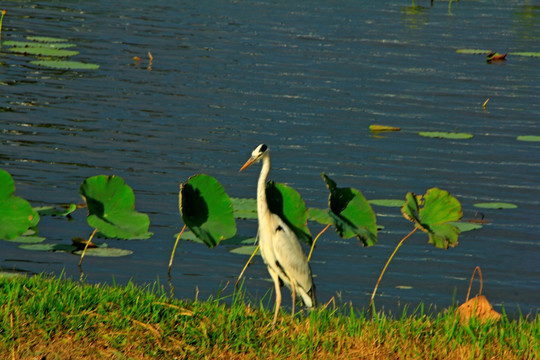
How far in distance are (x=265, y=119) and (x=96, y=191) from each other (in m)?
5.69

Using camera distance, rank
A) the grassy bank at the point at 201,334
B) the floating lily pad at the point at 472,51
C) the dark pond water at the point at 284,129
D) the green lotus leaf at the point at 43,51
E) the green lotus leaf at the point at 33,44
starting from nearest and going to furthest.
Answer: the grassy bank at the point at 201,334 → the dark pond water at the point at 284,129 → the green lotus leaf at the point at 43,51 → the green lotus leaf at the point at 33,44 → the floating lily pad at the point at 472,51

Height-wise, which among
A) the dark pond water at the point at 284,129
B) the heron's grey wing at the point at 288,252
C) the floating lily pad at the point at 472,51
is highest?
the heron's grey wing at the point at 288,252

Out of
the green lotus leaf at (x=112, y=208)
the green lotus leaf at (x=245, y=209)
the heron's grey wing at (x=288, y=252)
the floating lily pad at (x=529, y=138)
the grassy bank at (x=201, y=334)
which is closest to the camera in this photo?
the grassy bank at (x=201, y=334)

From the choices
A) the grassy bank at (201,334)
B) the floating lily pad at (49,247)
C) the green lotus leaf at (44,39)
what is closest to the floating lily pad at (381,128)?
the floating lily pad at (49,247)

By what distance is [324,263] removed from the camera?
6.65 meters

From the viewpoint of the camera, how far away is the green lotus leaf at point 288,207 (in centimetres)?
520

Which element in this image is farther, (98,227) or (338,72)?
(338,72)

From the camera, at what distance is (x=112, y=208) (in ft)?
17.7

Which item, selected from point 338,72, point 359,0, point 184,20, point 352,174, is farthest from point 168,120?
point 359,0

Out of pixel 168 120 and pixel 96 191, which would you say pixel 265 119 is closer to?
pixel 168 120

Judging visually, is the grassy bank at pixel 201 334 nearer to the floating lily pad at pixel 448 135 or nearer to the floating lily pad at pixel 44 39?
the floating lily pad at pixel 448 135

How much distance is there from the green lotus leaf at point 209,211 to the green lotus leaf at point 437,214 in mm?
1029

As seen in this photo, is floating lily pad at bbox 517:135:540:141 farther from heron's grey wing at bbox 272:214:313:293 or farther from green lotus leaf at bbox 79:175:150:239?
green lotus leaf at bbox 79:175:150:239

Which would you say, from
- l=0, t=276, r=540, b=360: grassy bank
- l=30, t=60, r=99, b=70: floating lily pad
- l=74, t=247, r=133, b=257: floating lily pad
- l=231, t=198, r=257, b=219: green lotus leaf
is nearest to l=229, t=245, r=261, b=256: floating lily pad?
l=231, t=198, r=257, b=219: green lotus leaf
